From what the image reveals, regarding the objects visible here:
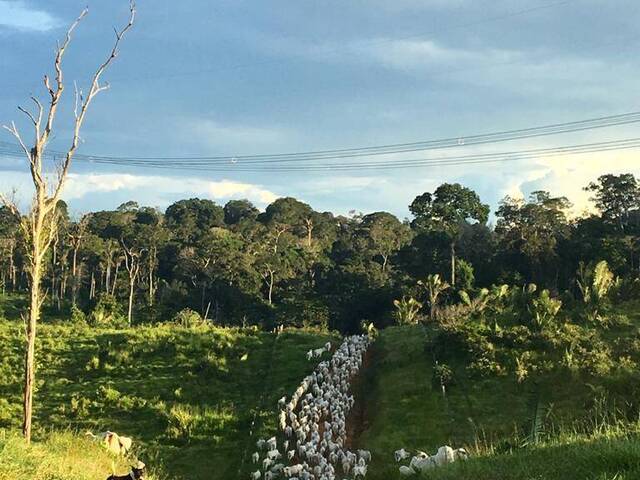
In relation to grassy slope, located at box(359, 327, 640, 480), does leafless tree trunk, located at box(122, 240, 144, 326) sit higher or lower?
higher

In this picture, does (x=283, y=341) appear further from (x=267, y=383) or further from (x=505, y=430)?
(x=505, y=430)

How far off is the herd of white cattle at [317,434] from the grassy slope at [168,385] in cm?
82

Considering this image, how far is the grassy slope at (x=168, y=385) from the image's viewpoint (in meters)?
17.7

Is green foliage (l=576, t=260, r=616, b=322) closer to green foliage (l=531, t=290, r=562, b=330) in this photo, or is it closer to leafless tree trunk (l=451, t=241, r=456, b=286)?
green foliage (l=531, t=290, r=562, b=330)

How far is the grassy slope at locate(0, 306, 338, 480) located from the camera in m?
17.7

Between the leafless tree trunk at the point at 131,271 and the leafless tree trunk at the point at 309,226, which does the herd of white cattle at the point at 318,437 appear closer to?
the leafless tree trunk at the point at 131,271

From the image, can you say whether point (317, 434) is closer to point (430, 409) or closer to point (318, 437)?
point (318, 437)

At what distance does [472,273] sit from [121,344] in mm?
28005

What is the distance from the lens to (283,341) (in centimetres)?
2755

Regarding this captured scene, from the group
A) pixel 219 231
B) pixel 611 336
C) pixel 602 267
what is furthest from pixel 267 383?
pixel 219 231

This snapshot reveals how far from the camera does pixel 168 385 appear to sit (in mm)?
22484

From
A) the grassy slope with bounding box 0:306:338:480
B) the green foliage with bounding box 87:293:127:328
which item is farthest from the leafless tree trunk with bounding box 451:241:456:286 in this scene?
the green foliage with bounding box 87:293:127:328

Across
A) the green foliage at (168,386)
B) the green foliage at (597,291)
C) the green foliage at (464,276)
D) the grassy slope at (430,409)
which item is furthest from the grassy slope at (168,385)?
the green foliage at (464,276)

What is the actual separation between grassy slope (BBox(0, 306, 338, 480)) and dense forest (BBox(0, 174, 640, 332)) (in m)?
9.76
